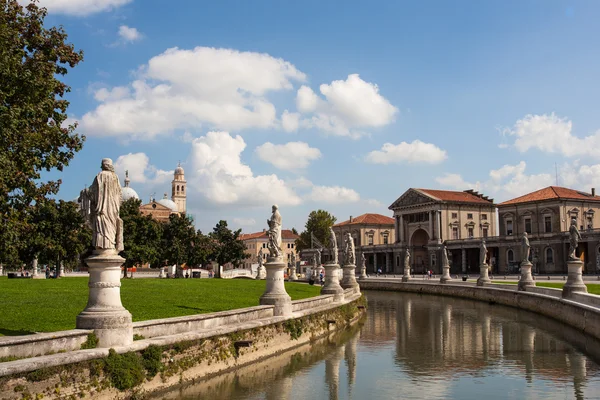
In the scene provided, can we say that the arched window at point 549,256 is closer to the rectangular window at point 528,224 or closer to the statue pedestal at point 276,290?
the rectangular window at point 528,224

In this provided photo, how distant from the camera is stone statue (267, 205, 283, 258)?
850 inches

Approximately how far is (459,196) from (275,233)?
296 ft

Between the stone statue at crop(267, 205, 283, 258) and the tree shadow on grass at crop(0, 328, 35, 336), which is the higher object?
the stone statue at crop(267, 205, 283, 258)

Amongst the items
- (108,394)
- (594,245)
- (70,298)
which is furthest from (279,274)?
(594,245)

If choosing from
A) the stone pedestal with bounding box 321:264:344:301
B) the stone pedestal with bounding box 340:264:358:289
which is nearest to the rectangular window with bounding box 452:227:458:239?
the stone pedestal with bounding box 340:264:358:289

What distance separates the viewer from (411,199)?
109 metres

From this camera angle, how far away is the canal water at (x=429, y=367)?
15.2 meters

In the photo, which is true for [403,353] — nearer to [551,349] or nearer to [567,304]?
[551,349]

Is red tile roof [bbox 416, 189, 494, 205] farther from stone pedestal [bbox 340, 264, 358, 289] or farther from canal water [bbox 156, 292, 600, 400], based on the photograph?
canal water [bbox 156, 292, 600, 400]

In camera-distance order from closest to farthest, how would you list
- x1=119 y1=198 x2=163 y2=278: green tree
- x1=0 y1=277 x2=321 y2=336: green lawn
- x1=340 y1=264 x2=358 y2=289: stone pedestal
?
1. x1=0 y1=277 x2=321 y2=336: green lawn
2. x1=340 y1=264 x2=358 y2=289: stone pedestal
3. x1=119 y1=198 x2=163 y2=278: green tree

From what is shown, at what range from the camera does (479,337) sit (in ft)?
84.4

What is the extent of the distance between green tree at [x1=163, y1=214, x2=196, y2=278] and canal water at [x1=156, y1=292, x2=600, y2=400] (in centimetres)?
3572

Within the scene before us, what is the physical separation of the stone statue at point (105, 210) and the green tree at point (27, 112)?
402 centimetres

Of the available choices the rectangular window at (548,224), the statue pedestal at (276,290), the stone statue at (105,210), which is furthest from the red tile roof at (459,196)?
the stone statue at (105,210)
